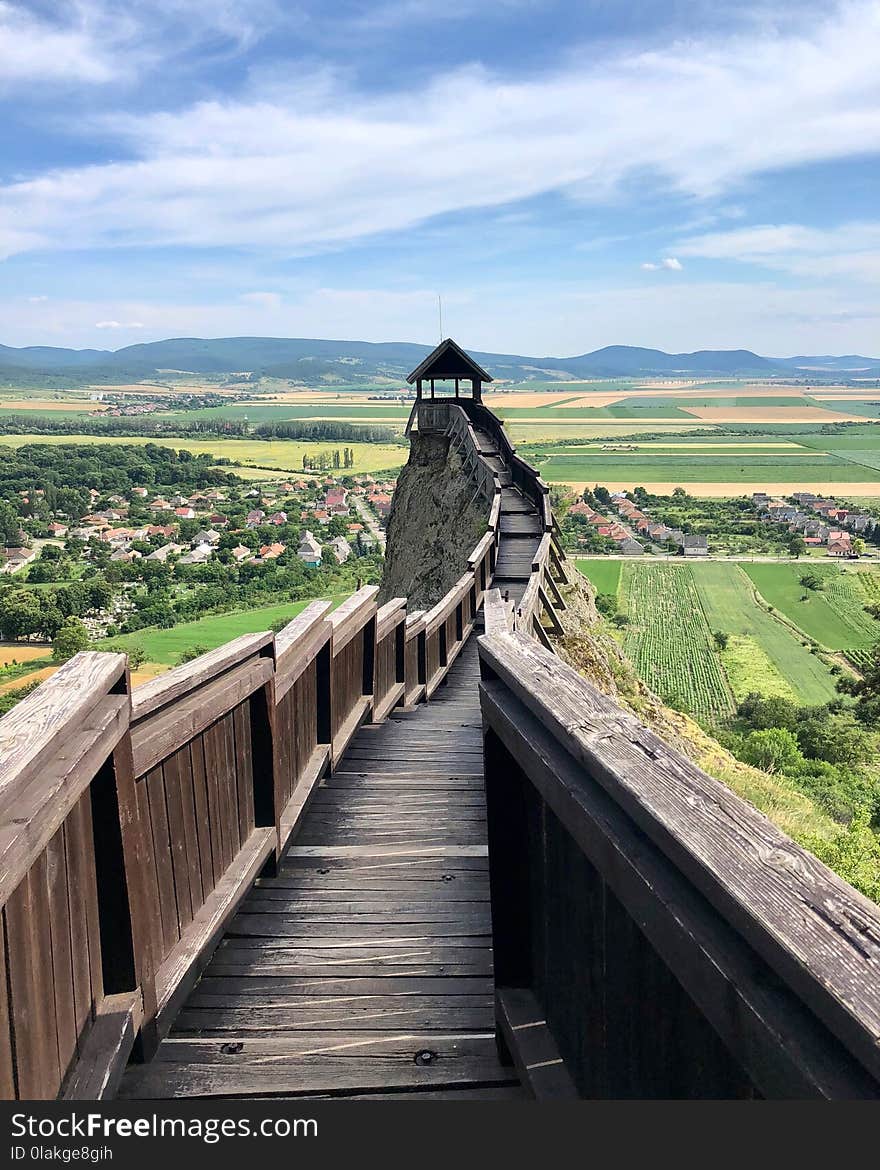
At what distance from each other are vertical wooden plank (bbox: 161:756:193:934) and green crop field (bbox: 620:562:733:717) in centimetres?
3819

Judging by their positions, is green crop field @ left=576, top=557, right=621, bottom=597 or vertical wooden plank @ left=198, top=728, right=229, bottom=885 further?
green crop field @ left=576, top=557, right=621, bottom=597

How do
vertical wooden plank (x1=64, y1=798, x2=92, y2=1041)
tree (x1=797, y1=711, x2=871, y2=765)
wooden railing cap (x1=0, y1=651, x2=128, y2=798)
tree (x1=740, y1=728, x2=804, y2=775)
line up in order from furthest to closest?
1. tree (x1=797, y1=711, x2=871, y2=765)
2. tree (x1=740, y1=728, x2=804, y2=775)
3. vertical wooden plank (x1=64, y1=798, x2=92, y2=1041)
4. wooden railing cap (x1=0, y1=651, x2=128, y2=798)

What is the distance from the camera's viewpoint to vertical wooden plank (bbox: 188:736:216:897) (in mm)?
3240

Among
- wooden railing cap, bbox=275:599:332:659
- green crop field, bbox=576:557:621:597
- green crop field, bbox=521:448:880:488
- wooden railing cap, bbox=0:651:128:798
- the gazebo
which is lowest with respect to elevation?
green crop field, bbox=576:557:621:597

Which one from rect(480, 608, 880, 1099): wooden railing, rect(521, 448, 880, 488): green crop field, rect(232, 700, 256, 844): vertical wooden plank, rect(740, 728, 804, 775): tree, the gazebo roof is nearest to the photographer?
rect(480, 608, 880, 1099): wooden railing

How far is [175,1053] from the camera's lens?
2.85 meters

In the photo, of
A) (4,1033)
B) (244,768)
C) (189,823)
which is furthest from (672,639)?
(4,1033)

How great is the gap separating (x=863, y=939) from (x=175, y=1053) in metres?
2.44

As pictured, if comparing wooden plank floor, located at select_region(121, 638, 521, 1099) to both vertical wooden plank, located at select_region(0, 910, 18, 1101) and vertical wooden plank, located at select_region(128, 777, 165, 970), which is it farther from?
vertical wooden plank, located at select_region(0, 910, 18, 1101)

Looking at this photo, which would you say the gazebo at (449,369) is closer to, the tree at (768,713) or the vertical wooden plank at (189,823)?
the tree at (768,713)

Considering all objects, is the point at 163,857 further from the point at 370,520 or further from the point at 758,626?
the point at 370,520

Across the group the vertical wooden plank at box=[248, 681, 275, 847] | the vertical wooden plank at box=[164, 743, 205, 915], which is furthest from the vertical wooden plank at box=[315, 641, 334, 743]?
the vertical wooden plank at box=[164, 743, 205, 915]

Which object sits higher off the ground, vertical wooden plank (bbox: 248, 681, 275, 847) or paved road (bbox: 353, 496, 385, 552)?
vertical wooden plank (bbox: 248, 681, 275, 847)

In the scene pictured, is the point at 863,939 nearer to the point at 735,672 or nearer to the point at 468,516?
the point at 468,516
